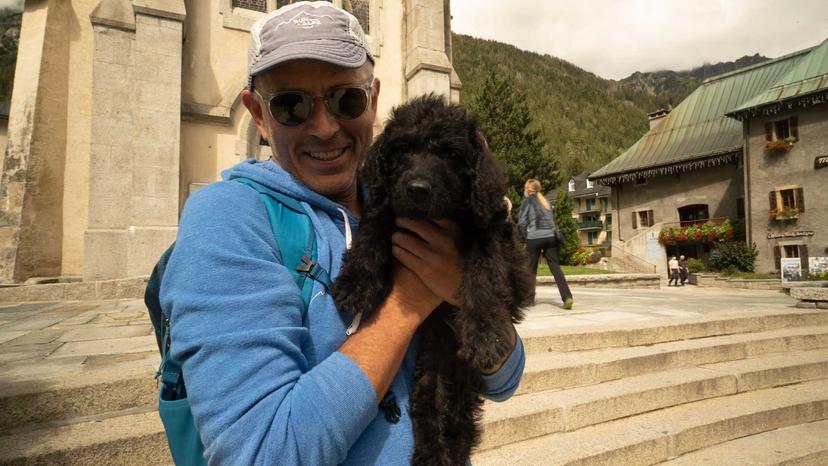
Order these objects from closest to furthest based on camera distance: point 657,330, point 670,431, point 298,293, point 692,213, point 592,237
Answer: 1. point 298,293
2. point 670,431
3. point 657,330
4. point 692,213
5. point 592,237

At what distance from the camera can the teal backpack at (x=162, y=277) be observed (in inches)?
41.3

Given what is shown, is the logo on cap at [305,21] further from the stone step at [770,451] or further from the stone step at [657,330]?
the stone step at [770,451]

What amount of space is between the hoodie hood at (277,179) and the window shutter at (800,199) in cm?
3267

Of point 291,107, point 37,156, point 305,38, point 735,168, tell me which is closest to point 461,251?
point 291,107

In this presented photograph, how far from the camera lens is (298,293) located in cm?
→ 109

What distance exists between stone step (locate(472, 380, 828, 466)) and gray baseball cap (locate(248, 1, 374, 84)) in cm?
301

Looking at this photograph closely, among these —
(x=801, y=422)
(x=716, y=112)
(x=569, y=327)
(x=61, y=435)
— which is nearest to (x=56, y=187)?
(x=61, y=435)

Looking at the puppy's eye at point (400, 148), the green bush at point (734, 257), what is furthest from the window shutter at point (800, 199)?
the puppy's eye at point (400, 148)

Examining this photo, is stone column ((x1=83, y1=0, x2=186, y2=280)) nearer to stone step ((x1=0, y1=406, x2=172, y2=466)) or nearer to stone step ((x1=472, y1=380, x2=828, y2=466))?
stone step ((x1=0, y1=406, x2=172, y2=466))

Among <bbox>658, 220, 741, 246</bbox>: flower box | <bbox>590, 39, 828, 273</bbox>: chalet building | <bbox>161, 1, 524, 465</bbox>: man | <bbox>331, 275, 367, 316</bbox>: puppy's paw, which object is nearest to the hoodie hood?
<bbox>161, 1, 524, 465</bbox>: man

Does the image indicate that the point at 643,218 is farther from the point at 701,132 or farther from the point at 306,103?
the point at 306,103

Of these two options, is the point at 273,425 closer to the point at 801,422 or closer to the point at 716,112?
the point at 801,422

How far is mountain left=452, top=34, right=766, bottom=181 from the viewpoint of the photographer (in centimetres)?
11022

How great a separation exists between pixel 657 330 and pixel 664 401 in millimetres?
1303
